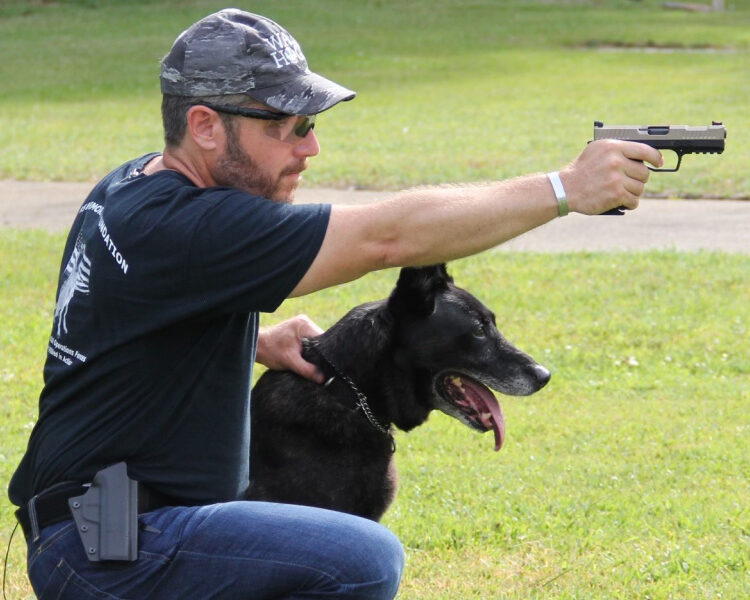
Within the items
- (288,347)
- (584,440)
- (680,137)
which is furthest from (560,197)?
(584,440)

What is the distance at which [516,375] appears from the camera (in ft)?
14.1

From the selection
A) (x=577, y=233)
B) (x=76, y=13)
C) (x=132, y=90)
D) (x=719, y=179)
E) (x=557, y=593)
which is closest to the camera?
(x=557, y=593)

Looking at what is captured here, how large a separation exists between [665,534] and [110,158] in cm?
1004

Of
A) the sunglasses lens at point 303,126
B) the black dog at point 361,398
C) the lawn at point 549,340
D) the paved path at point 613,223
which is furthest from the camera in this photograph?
the paved path at point 613,223

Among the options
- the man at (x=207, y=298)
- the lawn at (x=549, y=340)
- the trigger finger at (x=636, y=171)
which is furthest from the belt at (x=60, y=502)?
the lawn at (x=549, y=340)

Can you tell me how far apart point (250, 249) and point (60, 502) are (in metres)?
0.79

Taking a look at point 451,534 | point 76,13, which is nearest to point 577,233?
point 451,534

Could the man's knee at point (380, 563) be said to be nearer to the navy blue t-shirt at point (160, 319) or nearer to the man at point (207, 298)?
the man at point (207, 298)

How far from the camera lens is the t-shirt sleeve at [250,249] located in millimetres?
3000

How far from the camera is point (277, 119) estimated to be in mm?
3170

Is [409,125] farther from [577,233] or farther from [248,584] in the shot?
[248,584]

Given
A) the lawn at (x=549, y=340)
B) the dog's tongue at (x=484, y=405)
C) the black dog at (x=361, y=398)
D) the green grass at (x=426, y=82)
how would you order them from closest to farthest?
the black dog at (x=361, y=398) < the dog's tongue at (x=484, y=405) < the lawn at (x=549, y=340) < the green grass at (x=426, y=82)

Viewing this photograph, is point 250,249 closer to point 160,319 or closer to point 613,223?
point 160,319

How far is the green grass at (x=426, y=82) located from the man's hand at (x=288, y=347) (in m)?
7.98
